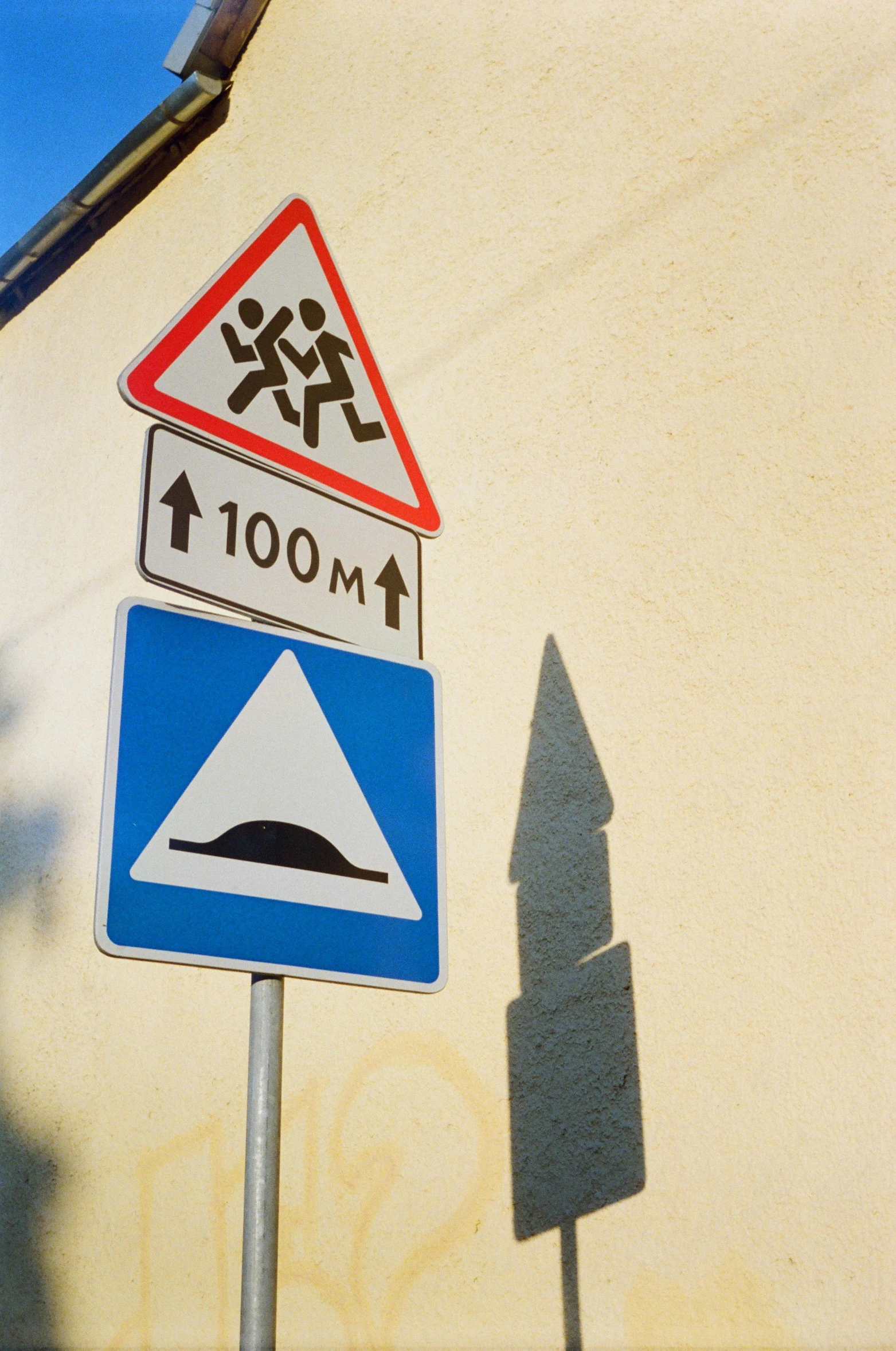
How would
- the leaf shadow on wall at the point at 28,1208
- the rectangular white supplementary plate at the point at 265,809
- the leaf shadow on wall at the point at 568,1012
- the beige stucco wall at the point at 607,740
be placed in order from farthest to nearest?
the leaf shadow on wall at the point at 28,1208
the leaf shadow on wall at the point at 568,1012
the beige stucco wall at the point at 607,740
the rectangular white supplementary plate at the point at 265,809

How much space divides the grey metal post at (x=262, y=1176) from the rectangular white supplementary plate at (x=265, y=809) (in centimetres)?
9

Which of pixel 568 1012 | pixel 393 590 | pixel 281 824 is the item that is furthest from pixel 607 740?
pixel 281 824

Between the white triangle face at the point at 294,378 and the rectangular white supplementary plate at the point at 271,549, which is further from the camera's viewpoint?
the white triangle face at the point at 294,378

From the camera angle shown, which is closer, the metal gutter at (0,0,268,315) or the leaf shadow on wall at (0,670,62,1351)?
the leaf shadow on wall at (0,670,62,1351)

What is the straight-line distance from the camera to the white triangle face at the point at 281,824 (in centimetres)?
153

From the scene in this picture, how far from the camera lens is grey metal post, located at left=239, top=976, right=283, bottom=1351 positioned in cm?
129

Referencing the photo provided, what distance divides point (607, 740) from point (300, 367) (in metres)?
1.40

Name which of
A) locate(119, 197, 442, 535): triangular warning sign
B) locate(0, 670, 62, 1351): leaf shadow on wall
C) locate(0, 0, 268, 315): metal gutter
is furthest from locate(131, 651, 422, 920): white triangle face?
locate(0, 0, 268, 315): metal gutter

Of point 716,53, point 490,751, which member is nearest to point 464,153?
point 716,53

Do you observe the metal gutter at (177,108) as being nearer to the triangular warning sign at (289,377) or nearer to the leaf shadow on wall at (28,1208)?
the leaf shadow on wall at (28,1208)

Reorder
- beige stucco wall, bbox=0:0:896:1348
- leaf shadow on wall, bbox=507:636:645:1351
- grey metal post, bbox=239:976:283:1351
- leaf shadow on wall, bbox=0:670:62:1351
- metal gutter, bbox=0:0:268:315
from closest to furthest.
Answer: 1. grey metal post, bbox=239:976:283:1351
2. beige stucco wall, bbox=0:0:896:1348
3. leaf shadow on wall, bbox=507:636:645:1351
4. leaf shadow on wall, bbox=0:670:62:1351
5. metal gutter, bbox=0:0:268:315

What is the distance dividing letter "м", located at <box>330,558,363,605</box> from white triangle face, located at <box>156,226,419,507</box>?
19cm

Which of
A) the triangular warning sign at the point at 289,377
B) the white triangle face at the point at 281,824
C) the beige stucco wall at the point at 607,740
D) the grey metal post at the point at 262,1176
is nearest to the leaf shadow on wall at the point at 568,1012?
the beige stucco wall at the point at 607,740

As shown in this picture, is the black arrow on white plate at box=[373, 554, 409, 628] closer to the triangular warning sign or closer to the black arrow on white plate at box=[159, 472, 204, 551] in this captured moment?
the triangular warning sign
